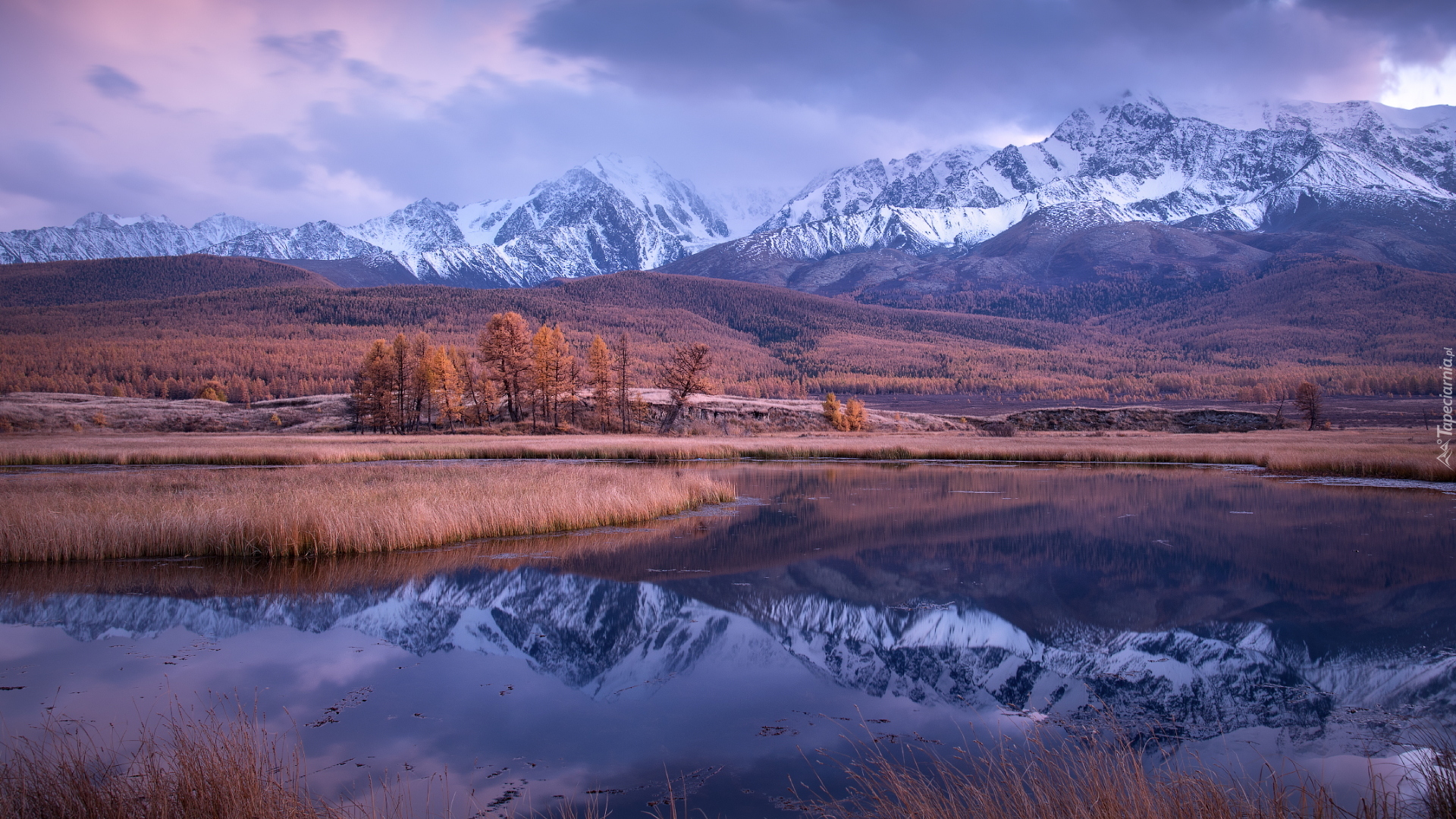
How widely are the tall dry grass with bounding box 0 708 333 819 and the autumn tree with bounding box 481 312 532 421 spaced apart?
6152 cm

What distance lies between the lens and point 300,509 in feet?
56.2

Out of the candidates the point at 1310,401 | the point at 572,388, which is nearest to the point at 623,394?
the point at 572,388

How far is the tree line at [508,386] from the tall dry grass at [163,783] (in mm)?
58691

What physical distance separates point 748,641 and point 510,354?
193 ft

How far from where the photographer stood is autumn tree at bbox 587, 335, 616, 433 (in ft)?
222

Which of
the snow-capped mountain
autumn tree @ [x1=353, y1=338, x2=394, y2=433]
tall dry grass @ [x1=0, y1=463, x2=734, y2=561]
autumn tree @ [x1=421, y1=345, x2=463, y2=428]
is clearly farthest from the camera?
autumn tree @ [x1=421, y1=345, x2=463, y2=428]

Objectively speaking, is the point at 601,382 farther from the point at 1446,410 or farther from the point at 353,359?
the point at 353,359

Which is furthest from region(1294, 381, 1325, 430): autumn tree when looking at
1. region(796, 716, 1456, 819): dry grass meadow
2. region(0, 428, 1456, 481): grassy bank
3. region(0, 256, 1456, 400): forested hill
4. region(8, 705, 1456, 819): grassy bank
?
region(0, 256, 1456, 400): forested hill

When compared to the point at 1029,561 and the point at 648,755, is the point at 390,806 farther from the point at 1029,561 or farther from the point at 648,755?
the point at 1029,561

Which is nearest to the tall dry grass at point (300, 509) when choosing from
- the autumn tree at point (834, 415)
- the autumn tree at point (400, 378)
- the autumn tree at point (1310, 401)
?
the autumn tree at point (400, 378)

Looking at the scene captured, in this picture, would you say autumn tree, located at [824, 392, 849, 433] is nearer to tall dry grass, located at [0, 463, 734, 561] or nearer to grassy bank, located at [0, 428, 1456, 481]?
grassy bank, located at [0, 428, 1456, 481]

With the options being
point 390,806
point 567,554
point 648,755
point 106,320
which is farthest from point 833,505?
point 106,320

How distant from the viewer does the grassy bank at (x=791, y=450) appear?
35469 millimetres

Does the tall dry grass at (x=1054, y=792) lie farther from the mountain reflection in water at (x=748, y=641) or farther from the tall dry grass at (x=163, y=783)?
the tall dry grass at (x=163, y=783)
